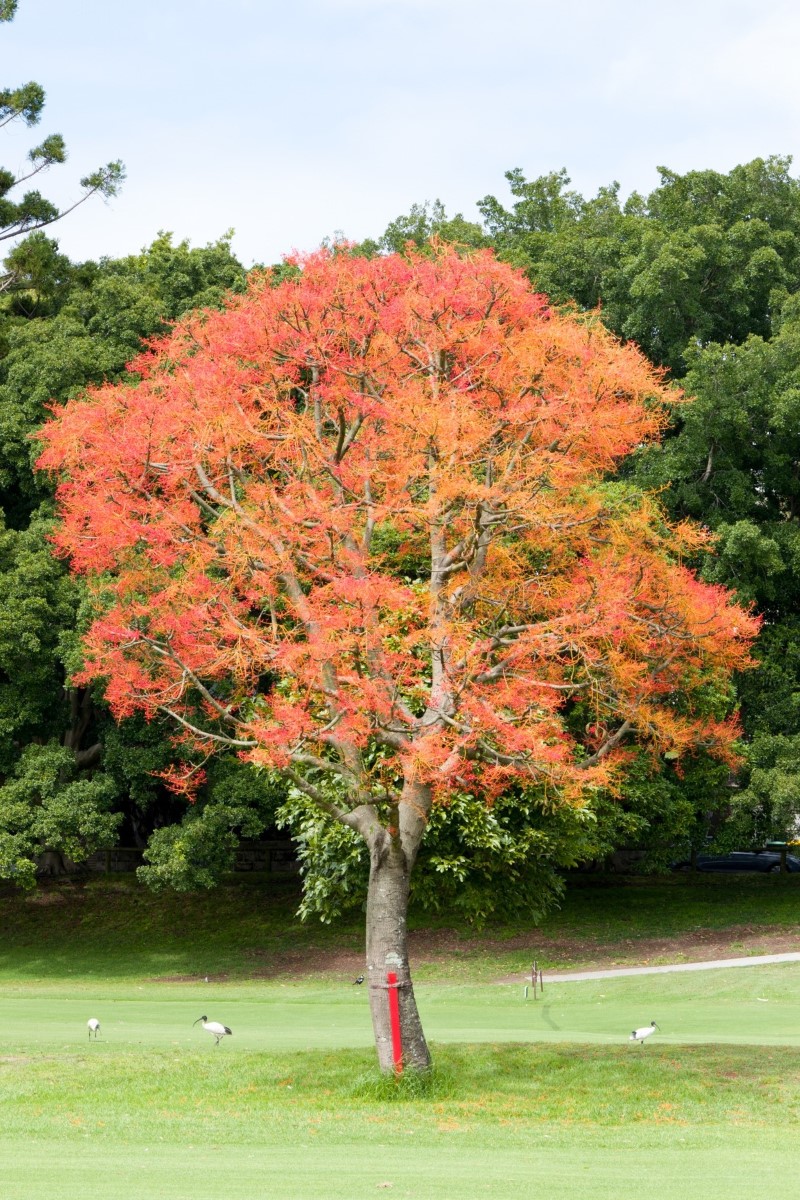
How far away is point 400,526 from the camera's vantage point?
17.6m

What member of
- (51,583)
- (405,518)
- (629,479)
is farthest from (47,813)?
(629,479)

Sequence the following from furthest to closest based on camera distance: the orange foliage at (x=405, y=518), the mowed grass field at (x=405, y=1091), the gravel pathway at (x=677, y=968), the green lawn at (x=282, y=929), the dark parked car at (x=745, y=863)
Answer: the dark parked car at (x=745, y=863) → the green lawn at (x=282, y=929) → the gravel pathway at (x=677, y=968) → the orange foliage at (x=405, y=518) → the mowed grass field at (x=405, y=1091)

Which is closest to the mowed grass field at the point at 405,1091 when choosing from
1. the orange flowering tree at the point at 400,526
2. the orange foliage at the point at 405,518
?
the orange flowering tree at the point at 400,526

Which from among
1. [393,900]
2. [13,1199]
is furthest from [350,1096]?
[13,1199]

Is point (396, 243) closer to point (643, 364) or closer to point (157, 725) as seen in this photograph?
point (157, 725)

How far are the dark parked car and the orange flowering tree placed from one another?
791 inches

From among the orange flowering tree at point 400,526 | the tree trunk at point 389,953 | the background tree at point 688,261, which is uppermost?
the background tree at point 688,261

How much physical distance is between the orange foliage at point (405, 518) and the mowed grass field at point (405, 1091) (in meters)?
3.32

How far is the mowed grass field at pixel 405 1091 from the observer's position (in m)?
9.78

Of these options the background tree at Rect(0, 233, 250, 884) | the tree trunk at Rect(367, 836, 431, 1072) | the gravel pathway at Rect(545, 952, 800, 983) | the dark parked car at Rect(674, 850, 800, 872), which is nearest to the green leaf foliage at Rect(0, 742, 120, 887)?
the background tree at Rect(0, 233, 250, 884)

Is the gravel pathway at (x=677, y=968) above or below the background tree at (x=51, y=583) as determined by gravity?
below

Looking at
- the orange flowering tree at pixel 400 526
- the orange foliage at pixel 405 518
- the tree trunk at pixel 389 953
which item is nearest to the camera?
the tree trunk at pixel 389 953

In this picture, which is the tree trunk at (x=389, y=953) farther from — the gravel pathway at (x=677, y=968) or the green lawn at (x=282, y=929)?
the green lawn at (x=282, y=929)

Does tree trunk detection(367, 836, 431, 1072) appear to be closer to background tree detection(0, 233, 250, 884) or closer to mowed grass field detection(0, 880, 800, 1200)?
mowed grass field detection(0, 880, 800, 1200)
